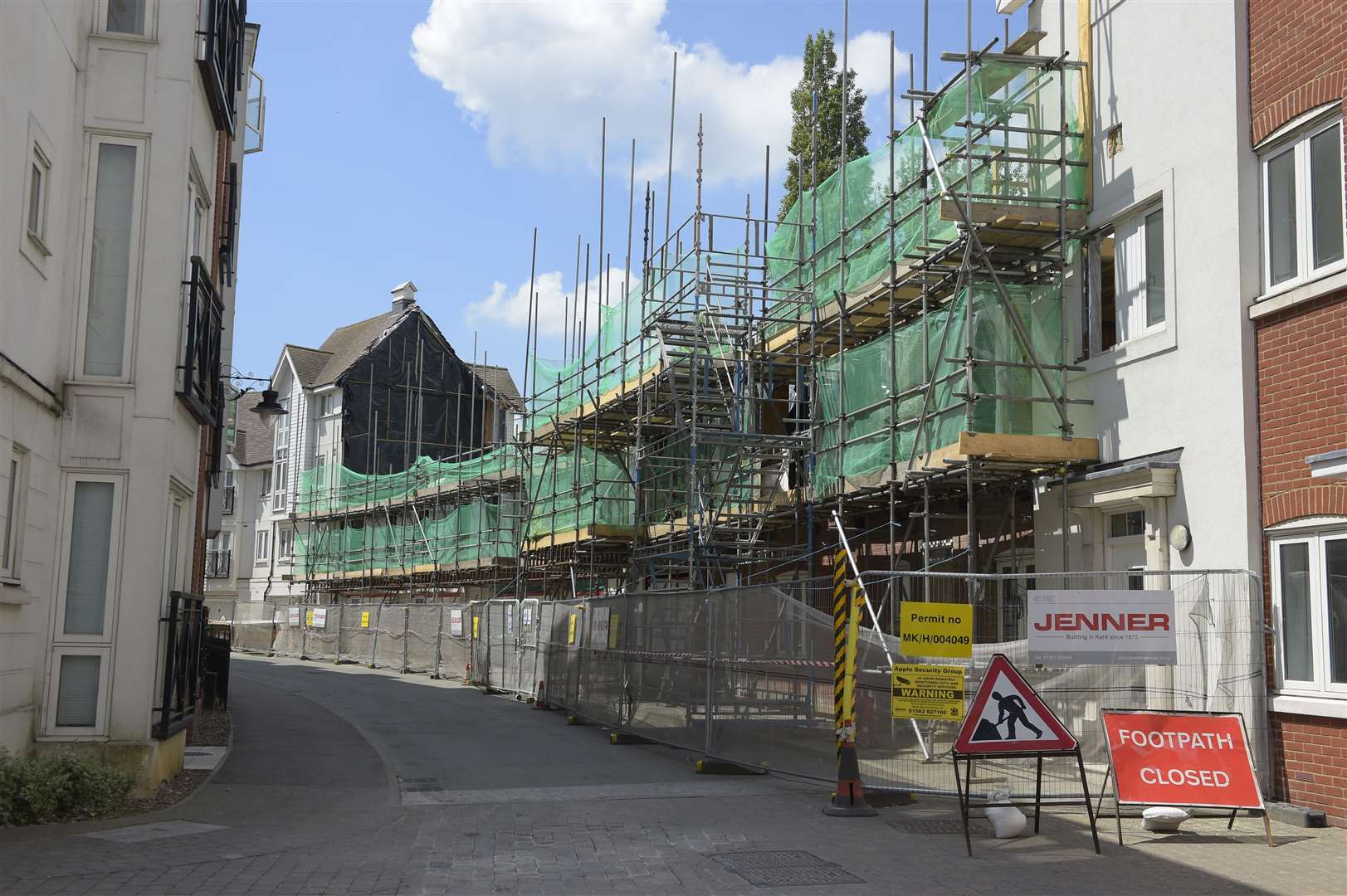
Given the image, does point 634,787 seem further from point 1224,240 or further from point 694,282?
point 694,282

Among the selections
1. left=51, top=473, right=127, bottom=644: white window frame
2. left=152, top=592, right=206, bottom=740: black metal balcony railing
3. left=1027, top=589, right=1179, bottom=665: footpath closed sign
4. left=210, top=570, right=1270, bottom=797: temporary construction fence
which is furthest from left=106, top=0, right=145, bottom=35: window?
left=1027, top=589, right=1179, bottom=665: footpath closed sign

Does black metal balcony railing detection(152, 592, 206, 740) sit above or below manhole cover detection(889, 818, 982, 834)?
above

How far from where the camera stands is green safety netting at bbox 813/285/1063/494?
1457cm

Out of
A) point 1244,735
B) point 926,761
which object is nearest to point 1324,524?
point 1244,735

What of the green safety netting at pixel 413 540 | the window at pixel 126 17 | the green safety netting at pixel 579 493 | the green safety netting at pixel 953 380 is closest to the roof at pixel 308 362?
the green safety netting at pixel 413 540

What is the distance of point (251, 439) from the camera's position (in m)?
62.0

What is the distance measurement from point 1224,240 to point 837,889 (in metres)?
7.47

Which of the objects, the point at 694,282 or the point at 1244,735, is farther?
the point at 694,282

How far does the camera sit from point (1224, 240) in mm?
12172

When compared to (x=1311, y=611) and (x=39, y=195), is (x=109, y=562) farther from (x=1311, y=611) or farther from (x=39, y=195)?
(x=1311, y=611)

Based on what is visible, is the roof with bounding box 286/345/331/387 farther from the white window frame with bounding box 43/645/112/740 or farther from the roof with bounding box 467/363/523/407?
the white window frame with bounding box 43/645/112/740

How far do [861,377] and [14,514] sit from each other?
36.0 feet

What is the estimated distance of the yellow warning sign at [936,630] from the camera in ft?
36.8

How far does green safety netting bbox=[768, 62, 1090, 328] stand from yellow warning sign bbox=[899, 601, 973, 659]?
5.24m
